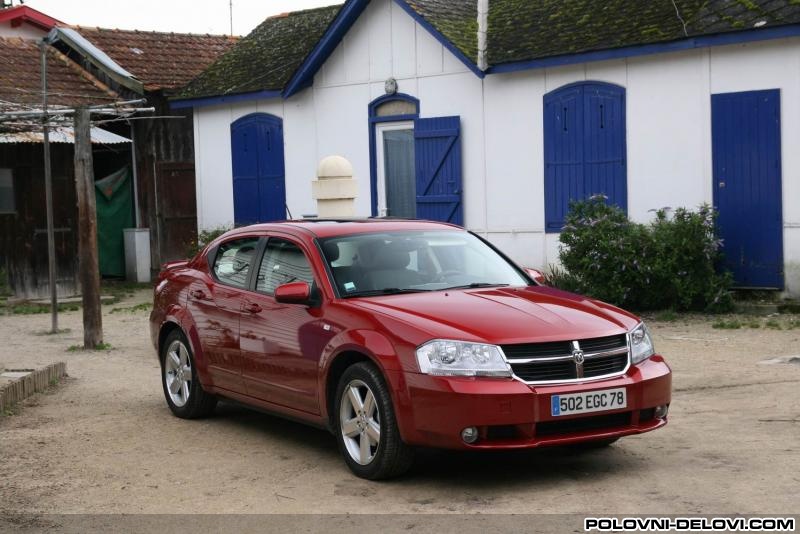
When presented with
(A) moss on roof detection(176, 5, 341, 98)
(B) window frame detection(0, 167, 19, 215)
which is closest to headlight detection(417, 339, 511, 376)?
(A) moss on roof detection(176, 5, 341, 98)

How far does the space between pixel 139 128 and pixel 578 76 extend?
11.1 meters

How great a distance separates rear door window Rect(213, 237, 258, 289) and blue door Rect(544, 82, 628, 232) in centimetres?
820

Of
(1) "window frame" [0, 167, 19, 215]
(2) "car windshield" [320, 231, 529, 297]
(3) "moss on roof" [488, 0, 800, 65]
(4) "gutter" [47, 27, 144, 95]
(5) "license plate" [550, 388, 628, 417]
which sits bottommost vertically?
(5) "license plate" [550, 388, 628, 417]

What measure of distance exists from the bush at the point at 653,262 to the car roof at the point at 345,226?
21.1 feet

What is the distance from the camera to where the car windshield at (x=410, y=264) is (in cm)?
816

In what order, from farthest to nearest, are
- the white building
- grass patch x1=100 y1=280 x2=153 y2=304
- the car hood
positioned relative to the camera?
grass patch x1=100 y1=280 x2=153 y2=304, the white building, the car hood

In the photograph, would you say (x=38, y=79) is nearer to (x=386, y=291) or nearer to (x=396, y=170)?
(x=396, y=170)

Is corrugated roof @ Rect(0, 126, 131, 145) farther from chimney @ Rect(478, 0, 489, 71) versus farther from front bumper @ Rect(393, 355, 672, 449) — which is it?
front bumper @ Rect(393, 355, 672, 449)

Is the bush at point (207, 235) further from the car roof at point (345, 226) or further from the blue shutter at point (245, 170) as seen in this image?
the car roof at point (345, 226)

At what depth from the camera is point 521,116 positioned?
58.2 feet

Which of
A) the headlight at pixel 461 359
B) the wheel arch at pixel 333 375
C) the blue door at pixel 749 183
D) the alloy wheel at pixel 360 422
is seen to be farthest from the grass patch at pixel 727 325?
the headlight at pixel 461 359

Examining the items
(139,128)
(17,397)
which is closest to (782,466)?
(17,397)

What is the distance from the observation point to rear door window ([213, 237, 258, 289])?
916 centimetres

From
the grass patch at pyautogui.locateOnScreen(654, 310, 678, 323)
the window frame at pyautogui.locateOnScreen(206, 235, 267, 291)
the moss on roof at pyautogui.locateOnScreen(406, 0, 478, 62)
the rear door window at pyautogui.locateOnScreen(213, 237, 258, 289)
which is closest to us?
the window frame at pyautogui.locateOnScreen(206, 235, 267, 291)
